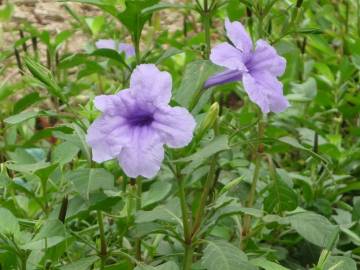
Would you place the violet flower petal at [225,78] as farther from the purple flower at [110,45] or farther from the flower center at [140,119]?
the purple flower at [110,45]

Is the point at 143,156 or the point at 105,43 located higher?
the point at 143,156

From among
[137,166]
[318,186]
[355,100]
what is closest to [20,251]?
[137,166]

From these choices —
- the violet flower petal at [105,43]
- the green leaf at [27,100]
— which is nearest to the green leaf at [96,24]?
the violet flower petal at [105,43]

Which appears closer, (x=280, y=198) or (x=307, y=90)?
(x=280, y=198)

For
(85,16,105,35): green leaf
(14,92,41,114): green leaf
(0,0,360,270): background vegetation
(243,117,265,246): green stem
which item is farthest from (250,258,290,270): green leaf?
(85,16,105,35): green leaf

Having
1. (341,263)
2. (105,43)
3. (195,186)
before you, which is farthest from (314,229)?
(105,43)

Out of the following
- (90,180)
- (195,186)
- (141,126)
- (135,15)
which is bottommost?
(195,186)

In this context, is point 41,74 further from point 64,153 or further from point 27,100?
point 27,100
